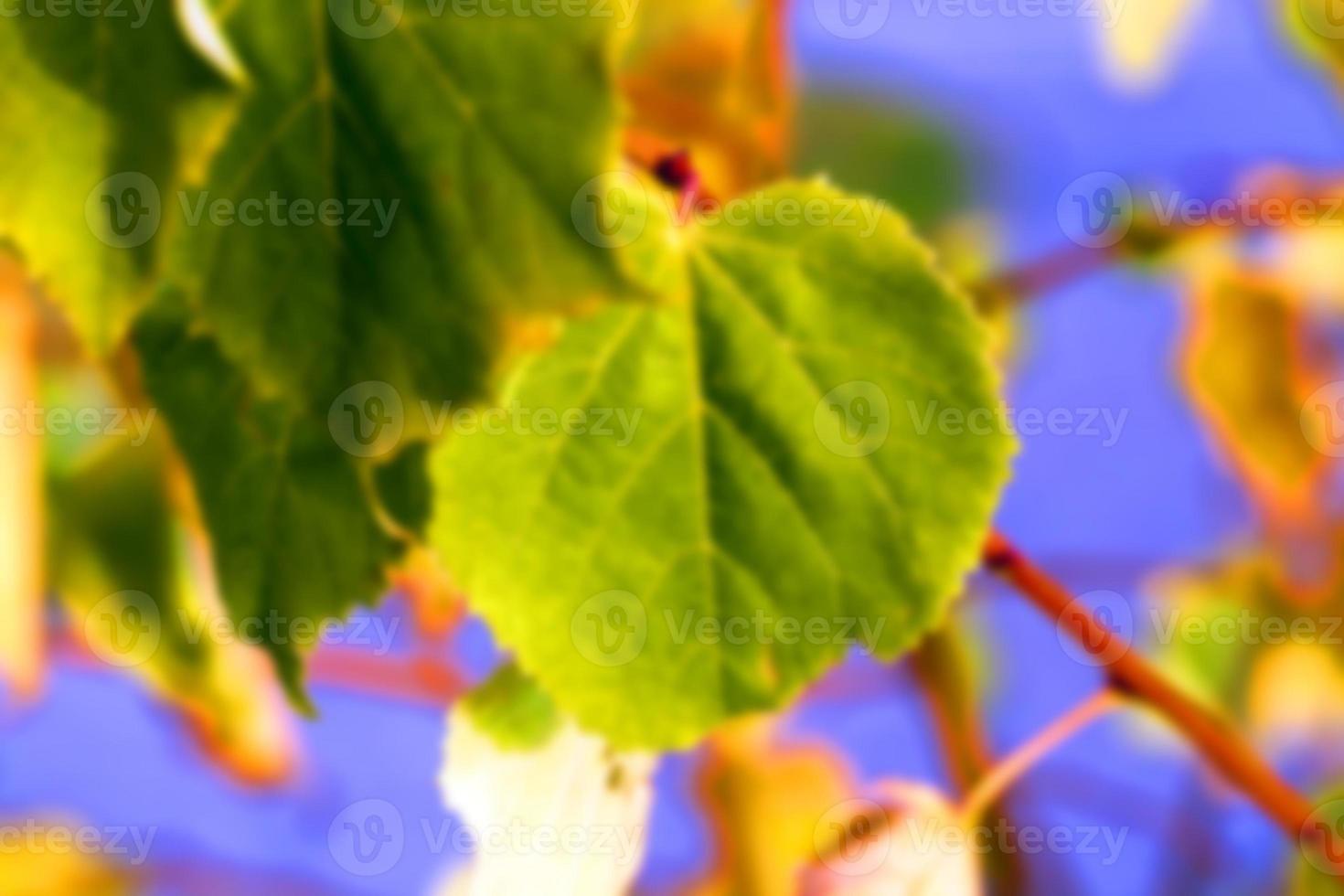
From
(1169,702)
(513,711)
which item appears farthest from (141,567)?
(1169,702)

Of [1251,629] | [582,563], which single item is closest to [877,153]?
[1251,629]

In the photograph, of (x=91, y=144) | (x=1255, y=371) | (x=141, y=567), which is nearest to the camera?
(x=91, y=144)

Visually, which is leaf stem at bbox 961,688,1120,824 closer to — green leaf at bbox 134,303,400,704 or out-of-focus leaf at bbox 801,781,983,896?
out-of-focus leaf at bbox 801,781,983,896

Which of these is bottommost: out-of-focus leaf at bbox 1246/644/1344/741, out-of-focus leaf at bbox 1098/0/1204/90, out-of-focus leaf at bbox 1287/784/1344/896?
out-of-focus leaf at bbox 1287/784/1344/896

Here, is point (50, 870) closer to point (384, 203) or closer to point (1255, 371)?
point (384, 203)

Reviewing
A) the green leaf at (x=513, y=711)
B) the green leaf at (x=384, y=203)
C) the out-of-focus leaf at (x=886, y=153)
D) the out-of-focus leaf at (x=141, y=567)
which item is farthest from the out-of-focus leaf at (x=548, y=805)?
the out-of-focus leaf at (x=886, y=153)

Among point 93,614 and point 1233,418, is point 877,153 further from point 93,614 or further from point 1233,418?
point 93,614

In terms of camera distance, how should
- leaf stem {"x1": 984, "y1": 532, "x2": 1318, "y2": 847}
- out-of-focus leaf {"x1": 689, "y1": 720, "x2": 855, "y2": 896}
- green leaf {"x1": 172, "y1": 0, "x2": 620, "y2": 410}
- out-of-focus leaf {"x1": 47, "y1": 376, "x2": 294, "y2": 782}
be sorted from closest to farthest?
green leaf {"x1": 172, "y1": 0, "x2": 620, "y2": 410} < leaf stem {"x1": 984, "y1": 532, "x2": 1318, "y2": 847} < out-of-focus leaf {"x1": 47, "y1": 376, "x2": 294, "y2": 782} < out-of-focus leaf {"x1": 689, "y1": 720, "x2": 855, "y2": 896}

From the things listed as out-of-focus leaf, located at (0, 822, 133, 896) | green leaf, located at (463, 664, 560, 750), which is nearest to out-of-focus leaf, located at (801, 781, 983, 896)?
green leaf, located at (463, 664, 560, 750)
